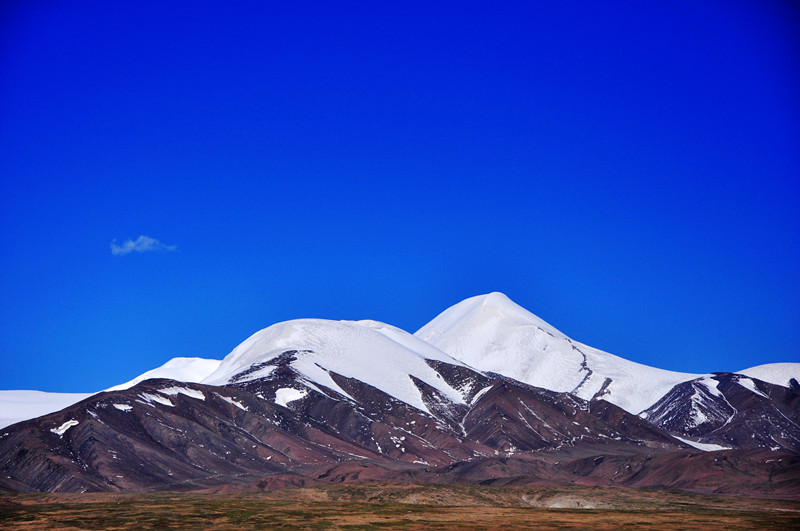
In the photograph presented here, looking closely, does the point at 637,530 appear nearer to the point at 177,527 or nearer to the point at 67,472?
the point at 177,527

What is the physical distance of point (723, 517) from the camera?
140625 mm

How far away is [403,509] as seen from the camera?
153750 millimetres

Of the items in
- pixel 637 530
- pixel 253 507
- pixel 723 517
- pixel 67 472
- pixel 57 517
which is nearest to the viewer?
pixel 637 530

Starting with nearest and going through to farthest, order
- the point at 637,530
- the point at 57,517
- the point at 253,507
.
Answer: the point at 637,530, the point at 57,517, the point at 253,507

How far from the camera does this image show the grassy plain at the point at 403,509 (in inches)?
4894

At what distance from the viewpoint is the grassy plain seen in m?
124

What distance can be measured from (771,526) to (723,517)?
18.5m

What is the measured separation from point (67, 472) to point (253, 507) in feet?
217

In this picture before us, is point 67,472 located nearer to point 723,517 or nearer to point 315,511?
point 315,511

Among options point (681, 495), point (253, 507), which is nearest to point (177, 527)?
point (253, 507)

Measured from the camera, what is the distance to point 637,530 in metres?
117

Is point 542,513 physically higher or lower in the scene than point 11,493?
lower

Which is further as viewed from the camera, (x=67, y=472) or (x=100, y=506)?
(x=67, y=472)

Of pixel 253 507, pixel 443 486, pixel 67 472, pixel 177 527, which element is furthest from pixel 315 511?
pixel 67 472
